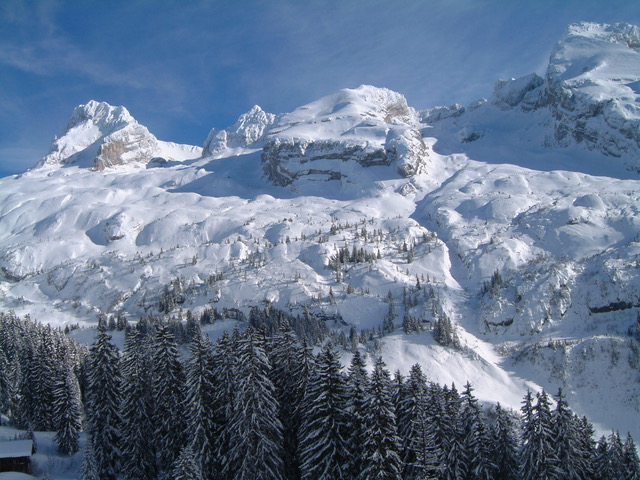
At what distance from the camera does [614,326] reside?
146750mm

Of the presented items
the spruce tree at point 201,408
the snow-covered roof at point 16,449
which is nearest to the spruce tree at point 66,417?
the snow-covered roof at point 16,449

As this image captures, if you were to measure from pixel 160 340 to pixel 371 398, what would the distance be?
26.6 metres

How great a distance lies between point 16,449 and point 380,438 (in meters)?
48.8

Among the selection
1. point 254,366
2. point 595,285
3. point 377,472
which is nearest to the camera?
point 377,472

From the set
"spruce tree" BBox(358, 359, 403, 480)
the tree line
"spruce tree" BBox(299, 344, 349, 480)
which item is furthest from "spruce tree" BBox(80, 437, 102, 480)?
"spruce tree" BBox(358, 359, 403, 480)

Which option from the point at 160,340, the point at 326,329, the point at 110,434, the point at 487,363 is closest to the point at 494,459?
the point at 160,340

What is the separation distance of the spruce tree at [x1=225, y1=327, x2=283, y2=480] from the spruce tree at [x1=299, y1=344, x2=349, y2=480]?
3333mm

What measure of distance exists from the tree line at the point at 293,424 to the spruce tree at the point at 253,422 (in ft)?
0.39

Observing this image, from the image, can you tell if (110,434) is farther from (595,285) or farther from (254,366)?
(595,285)

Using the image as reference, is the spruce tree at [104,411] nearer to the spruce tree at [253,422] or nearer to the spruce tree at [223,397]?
the spruce tree at [223,397]

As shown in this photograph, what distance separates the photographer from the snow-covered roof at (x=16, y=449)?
2468 inches

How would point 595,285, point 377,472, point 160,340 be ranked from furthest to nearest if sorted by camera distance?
point 595,285 → point 160,340 → point 377,472

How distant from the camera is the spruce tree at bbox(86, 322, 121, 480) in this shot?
60013mm

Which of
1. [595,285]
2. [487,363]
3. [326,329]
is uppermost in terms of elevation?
[595,285]
